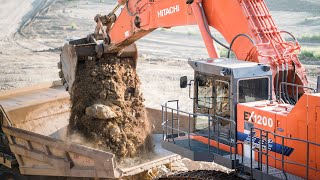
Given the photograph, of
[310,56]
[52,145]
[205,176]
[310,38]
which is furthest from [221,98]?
[310,38]

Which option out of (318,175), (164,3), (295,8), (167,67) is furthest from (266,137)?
(295,8)

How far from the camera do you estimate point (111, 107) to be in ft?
43.8

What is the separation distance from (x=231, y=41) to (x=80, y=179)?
13.2 ft

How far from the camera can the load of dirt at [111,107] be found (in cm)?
1299

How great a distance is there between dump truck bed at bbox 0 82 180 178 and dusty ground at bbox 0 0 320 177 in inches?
119

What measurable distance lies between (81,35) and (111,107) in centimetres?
2405

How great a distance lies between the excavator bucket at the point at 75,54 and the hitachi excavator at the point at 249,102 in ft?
10.2

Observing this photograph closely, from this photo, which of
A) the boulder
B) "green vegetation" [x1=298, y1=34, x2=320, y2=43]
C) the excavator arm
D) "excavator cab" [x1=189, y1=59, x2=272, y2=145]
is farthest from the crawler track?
"green vegetation" [x1=298, y1=34, x2=320, y2=43]

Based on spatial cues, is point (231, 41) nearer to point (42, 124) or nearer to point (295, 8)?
point (42, 124)

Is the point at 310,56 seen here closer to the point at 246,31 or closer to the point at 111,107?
the point at 111,107

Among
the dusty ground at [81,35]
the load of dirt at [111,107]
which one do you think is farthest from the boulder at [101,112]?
the dusty ground at [81,35]

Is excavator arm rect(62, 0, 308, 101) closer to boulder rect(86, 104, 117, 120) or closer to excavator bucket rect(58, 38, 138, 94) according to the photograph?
boulder rect(86, 104, 117, 120)

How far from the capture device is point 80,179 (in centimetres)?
1175

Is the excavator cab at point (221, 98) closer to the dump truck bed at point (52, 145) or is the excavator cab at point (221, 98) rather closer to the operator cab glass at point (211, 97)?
the operator cab glass at point (211, 97)
